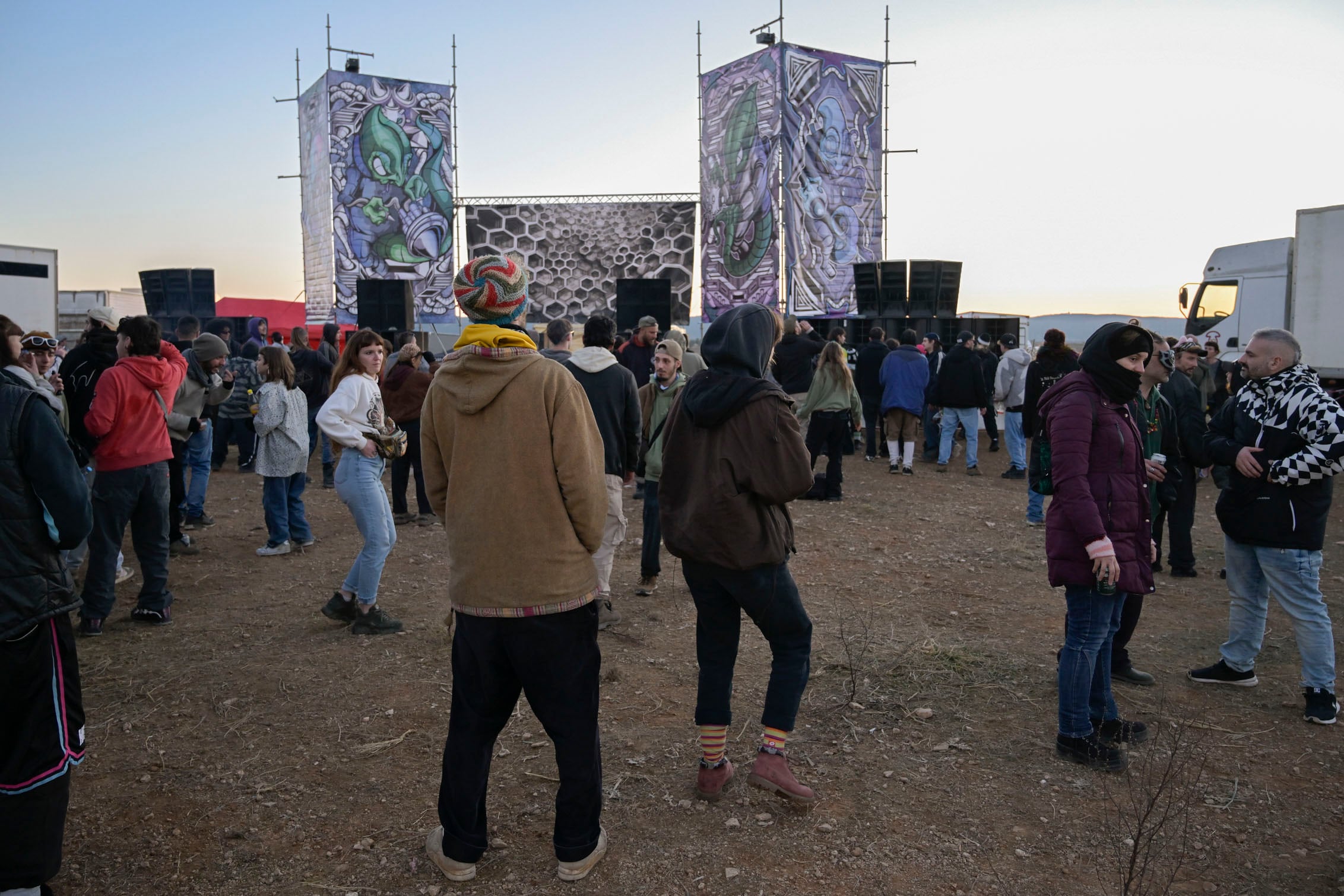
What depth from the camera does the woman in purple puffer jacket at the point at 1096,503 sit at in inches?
135

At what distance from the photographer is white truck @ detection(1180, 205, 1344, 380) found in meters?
12.7

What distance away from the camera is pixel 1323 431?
401cm

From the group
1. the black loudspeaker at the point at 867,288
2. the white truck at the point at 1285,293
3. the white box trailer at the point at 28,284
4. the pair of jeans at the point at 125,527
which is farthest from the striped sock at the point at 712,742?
the white box trailer at the point at 28,284

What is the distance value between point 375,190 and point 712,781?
24228 millimetres

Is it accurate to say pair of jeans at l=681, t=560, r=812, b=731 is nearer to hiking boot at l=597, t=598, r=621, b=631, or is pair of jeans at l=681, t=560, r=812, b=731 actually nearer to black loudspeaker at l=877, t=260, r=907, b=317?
hiking boot at l=597, t=598, r=621, b=631

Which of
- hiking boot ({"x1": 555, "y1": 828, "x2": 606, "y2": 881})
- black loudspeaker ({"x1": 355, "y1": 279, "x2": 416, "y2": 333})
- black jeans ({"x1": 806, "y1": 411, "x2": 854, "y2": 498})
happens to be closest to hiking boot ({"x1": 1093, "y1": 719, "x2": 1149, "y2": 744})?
hiking boot ({"x1": 555, "y1": 828, "x2": 606, "y2": 881})

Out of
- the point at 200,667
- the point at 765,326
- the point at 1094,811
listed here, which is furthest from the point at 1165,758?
the point at 200,667

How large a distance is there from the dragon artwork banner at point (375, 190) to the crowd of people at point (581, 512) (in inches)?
783

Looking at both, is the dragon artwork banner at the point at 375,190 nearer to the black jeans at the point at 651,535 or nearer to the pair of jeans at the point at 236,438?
the pair of jeans at the point at 236,438

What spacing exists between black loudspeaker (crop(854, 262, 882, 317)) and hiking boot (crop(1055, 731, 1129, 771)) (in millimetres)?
14459

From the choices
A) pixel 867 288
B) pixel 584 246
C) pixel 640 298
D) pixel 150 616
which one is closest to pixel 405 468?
pixel 150 616

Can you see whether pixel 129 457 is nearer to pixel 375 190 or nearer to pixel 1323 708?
pixel 1323 708

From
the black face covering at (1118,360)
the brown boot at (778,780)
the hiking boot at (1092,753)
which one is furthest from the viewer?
the hiking boot at (1092,753)

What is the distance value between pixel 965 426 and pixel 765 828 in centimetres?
A: 927
